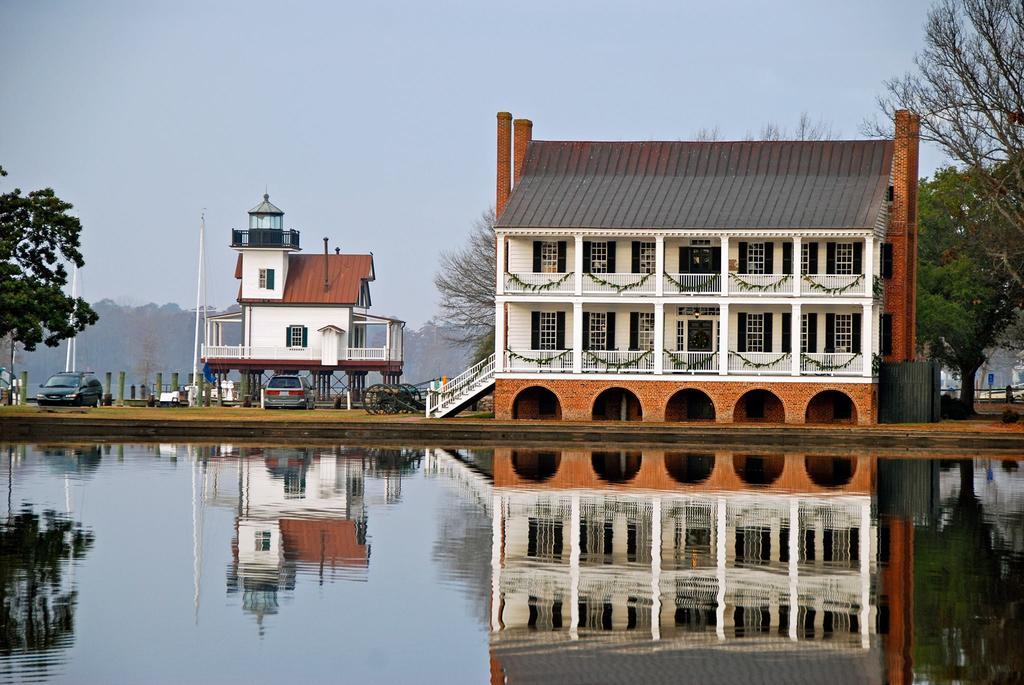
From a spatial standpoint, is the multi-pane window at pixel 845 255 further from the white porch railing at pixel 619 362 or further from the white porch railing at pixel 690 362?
the white porch railing at pixel 619 362

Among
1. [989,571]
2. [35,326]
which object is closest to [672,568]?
[989,571]

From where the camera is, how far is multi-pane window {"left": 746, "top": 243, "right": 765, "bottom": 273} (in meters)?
54.7

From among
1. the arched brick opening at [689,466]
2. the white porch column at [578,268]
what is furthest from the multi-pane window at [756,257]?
the arched brick opening at [689,466]

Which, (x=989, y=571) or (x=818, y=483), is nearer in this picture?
(x=989, y=571)

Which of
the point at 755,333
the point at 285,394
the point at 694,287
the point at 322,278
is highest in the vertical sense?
the point at 322,278

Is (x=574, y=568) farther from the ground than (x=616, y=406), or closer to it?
closer to it

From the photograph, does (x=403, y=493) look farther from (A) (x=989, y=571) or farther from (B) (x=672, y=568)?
(A) (x=989, y=571)

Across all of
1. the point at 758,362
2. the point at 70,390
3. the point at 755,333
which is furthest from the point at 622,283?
the point at 70,390

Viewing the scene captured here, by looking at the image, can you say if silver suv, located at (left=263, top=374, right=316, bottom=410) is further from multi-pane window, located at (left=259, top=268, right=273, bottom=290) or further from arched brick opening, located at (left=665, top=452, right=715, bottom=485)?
arched brick opening, located at (left=665, top=452, right=715, bottom=485)

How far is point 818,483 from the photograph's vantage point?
3216cm

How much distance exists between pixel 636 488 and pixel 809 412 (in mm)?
24946

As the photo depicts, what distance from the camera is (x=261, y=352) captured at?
80250 millimetres

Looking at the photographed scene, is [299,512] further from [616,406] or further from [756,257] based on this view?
[756,257]

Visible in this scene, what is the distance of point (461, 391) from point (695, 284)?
879 cm
